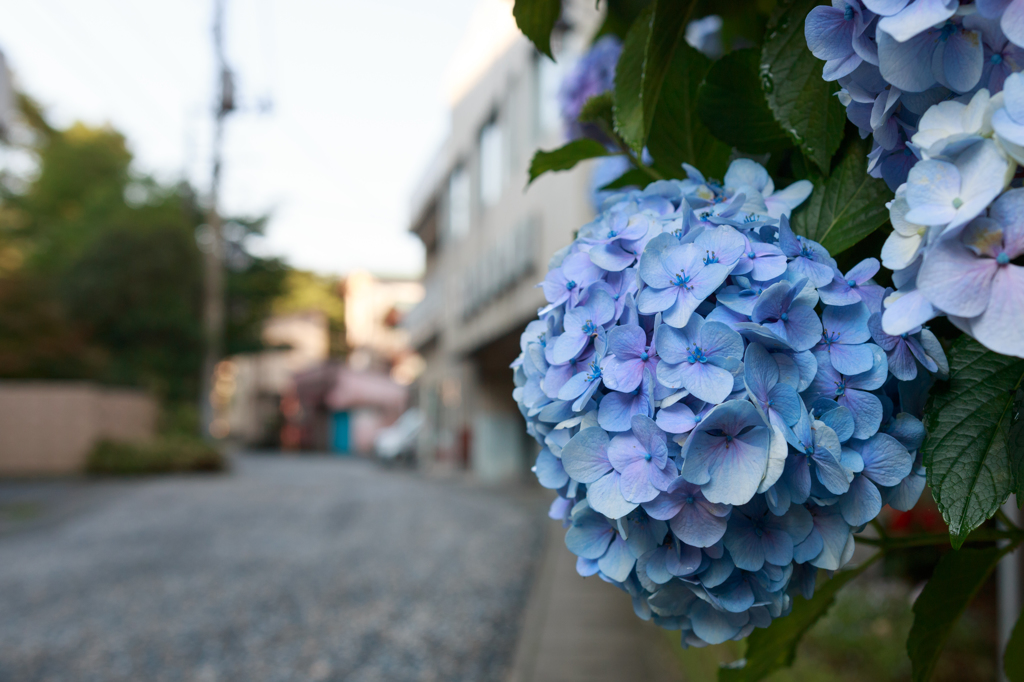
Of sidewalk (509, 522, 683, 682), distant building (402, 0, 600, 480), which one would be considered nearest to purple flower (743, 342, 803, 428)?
sidewalk (509, 522, 683, 682)

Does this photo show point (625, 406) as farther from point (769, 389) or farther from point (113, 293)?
point (113, 293)

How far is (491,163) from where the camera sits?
13031 millimetres

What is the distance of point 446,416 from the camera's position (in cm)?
1709

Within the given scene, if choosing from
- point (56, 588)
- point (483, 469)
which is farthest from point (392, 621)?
point (483, 469)

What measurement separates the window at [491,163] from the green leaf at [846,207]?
11320 mm

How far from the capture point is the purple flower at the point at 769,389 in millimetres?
512

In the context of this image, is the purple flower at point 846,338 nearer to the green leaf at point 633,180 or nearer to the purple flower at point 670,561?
the purple flower at point 670,561

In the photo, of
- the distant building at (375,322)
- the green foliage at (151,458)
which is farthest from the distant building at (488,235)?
the distant building at (375,322)

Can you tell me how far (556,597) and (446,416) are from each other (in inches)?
497

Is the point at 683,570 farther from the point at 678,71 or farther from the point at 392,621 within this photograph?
the point at 392,621

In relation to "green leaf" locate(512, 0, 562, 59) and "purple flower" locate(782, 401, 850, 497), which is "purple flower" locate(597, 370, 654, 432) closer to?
"purple flower" locate(782, 401, 850, 497)

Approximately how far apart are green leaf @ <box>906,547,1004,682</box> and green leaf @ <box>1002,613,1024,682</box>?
0.17 ft

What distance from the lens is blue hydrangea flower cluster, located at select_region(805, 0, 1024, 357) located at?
0.40 meters

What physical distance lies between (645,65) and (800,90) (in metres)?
0.13
